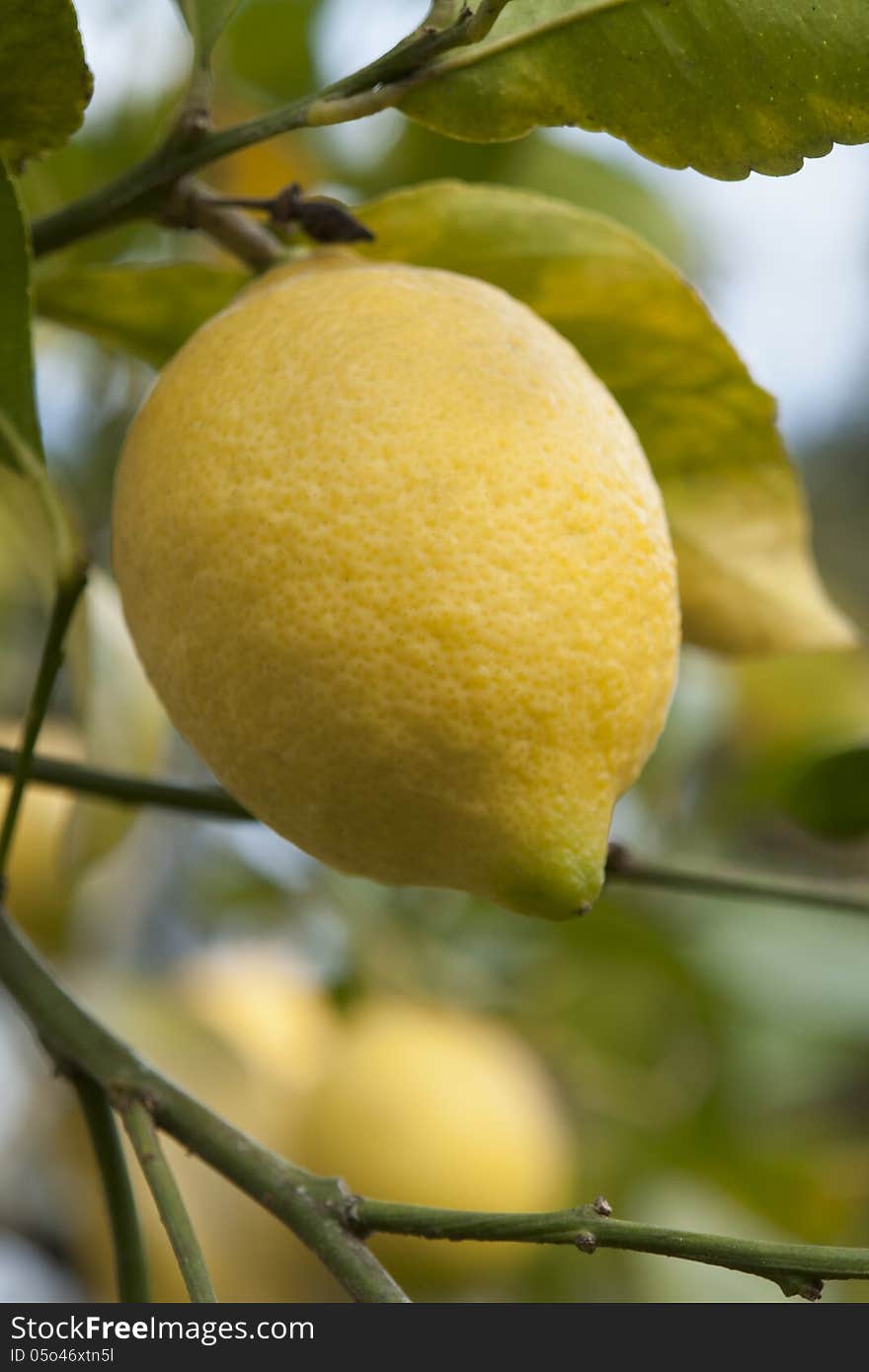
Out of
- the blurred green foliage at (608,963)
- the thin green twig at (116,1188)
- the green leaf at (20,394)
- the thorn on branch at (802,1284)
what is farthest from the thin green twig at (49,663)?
the blurred green foliage at (608,963)

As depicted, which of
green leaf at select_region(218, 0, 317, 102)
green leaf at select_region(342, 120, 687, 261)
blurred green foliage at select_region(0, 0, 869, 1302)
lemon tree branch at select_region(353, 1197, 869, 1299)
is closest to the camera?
lemon tree branch at select_region(353, 1197, 869, 1299)

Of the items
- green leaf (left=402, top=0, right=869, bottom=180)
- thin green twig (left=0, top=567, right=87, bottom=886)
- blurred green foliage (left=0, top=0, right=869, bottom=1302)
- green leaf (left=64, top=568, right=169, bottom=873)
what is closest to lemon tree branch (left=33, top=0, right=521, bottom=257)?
green leaf (left=402, top=0, right=869, bottom=180)

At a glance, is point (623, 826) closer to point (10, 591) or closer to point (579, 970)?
point (579, 970)

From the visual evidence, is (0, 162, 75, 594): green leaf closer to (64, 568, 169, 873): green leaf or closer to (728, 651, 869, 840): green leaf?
(64, 568, 169, 873): green leaf

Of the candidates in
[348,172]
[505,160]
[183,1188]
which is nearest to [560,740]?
[505,160]

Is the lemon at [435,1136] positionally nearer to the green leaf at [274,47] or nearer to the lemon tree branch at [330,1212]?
the lemon tree branch at [330,1212]

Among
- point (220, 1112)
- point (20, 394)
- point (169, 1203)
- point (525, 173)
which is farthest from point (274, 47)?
point (169, 1203)
